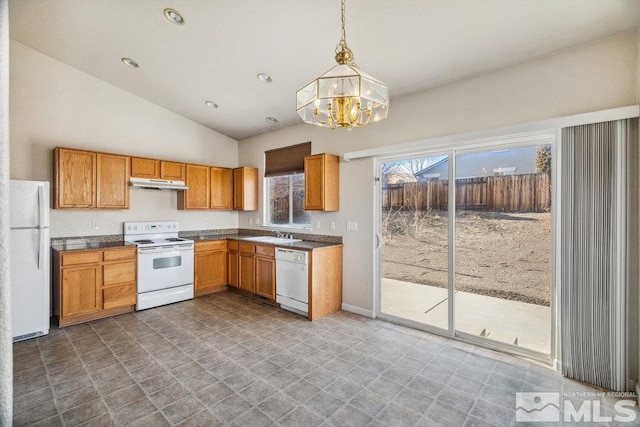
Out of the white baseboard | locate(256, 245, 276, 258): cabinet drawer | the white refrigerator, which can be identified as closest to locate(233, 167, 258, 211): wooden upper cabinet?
locate(256, 245, 276, 258): cabinet drawer

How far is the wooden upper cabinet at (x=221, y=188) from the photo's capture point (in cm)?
544

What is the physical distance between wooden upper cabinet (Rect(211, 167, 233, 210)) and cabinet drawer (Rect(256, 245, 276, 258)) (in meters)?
1.38

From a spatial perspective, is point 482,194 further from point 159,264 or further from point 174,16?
point 159,264

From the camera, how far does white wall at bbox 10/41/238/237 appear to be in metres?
3.80

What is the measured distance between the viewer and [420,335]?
3428mm

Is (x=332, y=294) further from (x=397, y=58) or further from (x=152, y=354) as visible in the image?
(x=397, y=58)

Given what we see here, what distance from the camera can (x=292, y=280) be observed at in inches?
161

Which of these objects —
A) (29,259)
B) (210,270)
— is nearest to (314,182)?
(210,270)

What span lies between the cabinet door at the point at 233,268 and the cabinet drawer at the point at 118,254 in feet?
4.86

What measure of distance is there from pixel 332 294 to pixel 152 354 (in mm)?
2208

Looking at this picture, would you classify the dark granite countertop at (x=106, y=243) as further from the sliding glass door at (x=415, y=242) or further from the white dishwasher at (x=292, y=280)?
the sliding glass door at (x=415, y=242)

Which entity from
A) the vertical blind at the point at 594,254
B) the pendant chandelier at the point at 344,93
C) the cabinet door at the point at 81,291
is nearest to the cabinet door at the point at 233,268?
the cabinet door at the point at 81,291

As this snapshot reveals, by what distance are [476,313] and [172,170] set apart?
15.6 feet

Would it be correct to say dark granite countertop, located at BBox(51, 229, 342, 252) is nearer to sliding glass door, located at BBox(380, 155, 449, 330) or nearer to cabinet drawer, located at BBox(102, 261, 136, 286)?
cabinet drawer, located at BBox(102, 261, 136, 286)
